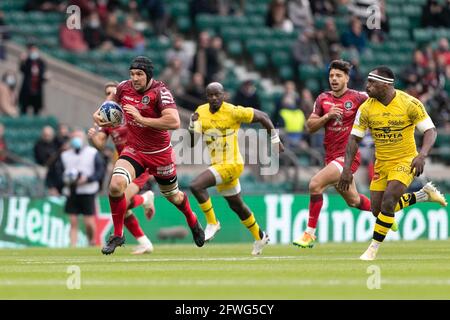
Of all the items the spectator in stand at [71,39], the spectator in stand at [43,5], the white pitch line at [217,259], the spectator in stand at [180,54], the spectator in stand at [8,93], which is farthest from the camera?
the spectator in stand at [43,5]

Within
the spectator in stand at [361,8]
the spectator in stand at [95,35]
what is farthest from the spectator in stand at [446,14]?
the spectator in stand at [95,35]

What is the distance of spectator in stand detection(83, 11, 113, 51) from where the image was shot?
30500mm

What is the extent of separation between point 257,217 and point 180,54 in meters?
5.70

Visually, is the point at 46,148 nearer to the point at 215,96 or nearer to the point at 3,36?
the point at 3,36

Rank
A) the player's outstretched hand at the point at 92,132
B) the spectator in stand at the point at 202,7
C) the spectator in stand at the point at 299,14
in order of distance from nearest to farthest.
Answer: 1. the player's outstretched hand at the point at 92,132
2. the spectator in stand at the point at 202,7
3. the spectator in stand at the point at 299,14

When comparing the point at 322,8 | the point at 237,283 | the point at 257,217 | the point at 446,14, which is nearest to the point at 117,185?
the point at 237,283

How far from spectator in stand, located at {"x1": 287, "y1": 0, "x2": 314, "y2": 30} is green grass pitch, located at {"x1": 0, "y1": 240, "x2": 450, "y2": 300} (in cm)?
1462

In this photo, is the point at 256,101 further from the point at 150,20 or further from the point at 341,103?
the point at 341,103

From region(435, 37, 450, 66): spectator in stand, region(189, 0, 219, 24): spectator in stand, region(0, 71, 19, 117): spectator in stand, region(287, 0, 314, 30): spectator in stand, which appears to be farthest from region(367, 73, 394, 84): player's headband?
region(287, 0, 314, 30): spectator in stand

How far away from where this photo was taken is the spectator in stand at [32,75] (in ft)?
91.7

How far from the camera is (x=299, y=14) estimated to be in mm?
33031

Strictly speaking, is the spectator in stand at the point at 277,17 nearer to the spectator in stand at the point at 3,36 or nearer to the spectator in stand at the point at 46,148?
the spectator in stand at the point at 3,36

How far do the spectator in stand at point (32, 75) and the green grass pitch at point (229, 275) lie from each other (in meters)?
9.38
